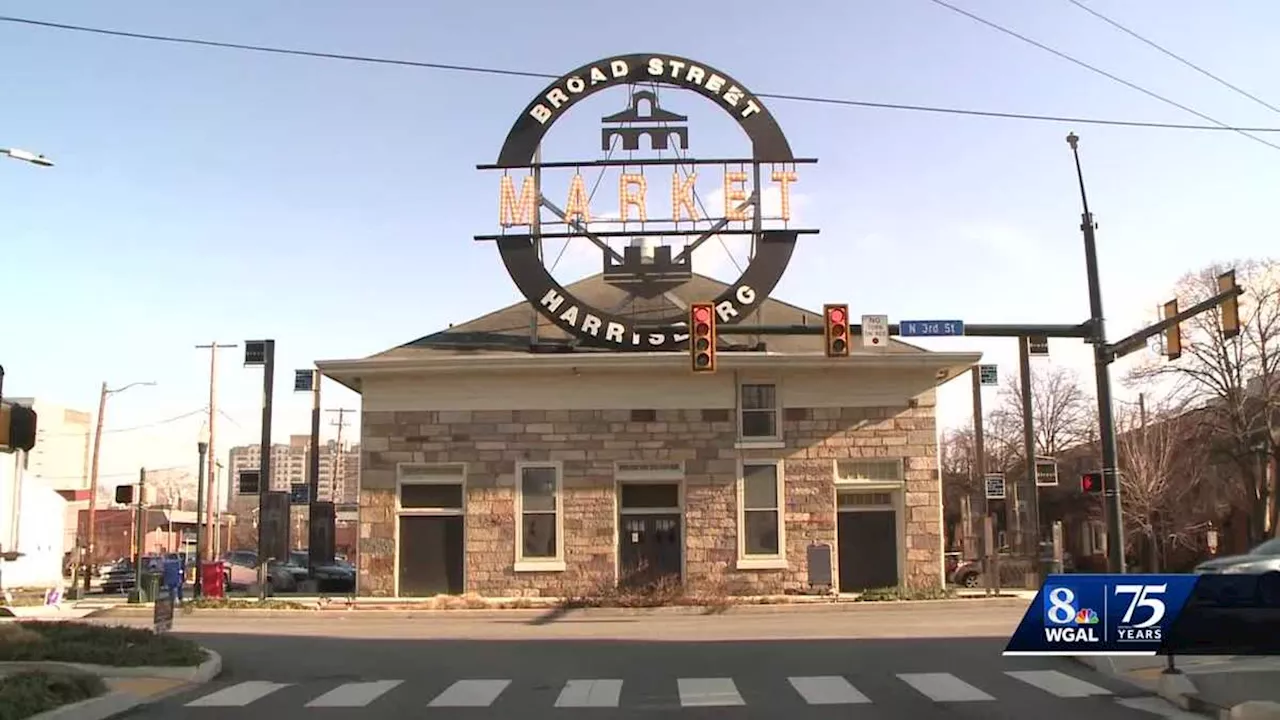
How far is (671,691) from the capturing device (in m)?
12.7

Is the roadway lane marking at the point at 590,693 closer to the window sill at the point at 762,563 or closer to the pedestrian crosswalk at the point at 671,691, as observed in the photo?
the pedestrian crosswalk at the point at 671,691

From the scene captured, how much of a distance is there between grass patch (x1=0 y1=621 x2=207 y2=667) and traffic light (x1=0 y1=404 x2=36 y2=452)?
7453mm

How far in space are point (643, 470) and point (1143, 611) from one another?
59.6 ft

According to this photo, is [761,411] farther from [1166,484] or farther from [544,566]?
[1166,484]

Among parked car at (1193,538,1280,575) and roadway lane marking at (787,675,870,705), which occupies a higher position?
parked car at (1193,538,1280,575)

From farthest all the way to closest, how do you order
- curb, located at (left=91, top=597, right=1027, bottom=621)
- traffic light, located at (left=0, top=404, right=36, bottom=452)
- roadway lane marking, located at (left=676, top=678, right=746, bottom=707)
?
curb, located at (left=91, top=597, right=1027, bottom=621) < roadway lane marking, located at (left=676, top=678, right=746, bottom=707) < traffic light, located at (left=0, top=404, right=36, bottom=452)

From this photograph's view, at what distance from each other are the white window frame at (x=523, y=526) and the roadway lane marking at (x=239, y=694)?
48.9 ft

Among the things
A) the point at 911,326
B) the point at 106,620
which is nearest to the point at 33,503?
the point at 106,620

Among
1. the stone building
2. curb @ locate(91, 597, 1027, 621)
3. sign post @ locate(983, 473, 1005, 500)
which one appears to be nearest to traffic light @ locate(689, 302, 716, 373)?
the stone building

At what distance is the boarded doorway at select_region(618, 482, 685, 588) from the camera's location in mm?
29125

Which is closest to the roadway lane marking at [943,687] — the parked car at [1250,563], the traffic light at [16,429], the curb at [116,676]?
the parked car at [1250,563]

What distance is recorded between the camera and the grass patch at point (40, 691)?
33.4ft

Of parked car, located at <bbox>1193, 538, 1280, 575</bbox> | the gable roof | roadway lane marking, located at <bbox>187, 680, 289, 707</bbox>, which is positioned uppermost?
the gable roof

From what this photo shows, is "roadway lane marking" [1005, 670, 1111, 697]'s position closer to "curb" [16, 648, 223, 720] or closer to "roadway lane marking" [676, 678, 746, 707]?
"roadway lane marking" [676, 678, 746, 707]
